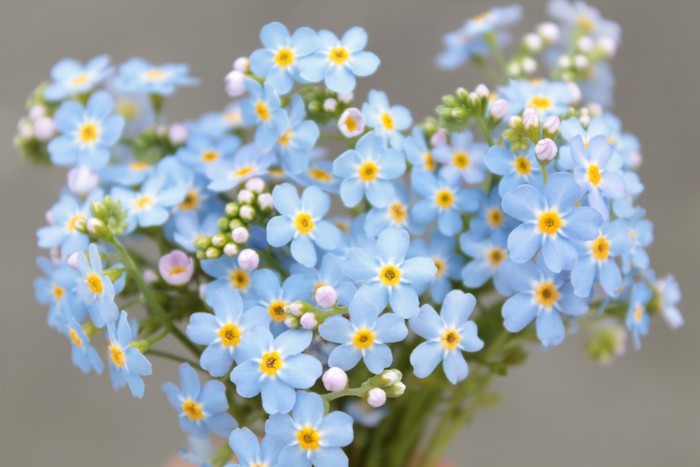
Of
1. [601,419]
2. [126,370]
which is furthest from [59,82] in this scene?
[601,419]

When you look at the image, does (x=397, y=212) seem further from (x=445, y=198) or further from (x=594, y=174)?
(x=594, y=174)

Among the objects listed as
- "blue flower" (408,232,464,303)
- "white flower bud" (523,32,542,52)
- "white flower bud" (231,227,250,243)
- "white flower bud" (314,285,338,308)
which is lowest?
"white flower bud" (314,285,338,308)

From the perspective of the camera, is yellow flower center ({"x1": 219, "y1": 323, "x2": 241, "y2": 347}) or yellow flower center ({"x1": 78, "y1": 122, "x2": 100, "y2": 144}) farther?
yellow flower center ({"x1": 78, "y1": 122, "x2": 100, "y2": 144})

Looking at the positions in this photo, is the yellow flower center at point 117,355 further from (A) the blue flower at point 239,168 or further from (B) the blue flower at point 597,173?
(B) the blue flower at point 597,173

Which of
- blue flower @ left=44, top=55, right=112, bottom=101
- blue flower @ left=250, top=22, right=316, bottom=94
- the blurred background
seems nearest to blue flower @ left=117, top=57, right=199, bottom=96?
blue flower @ left=44, top=55, right=112, bottom=101

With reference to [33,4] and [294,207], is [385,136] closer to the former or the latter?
[294,207]

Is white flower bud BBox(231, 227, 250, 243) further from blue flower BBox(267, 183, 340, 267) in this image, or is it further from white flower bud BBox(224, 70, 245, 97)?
white flower bud BBox(224, 70, 245, 97)
